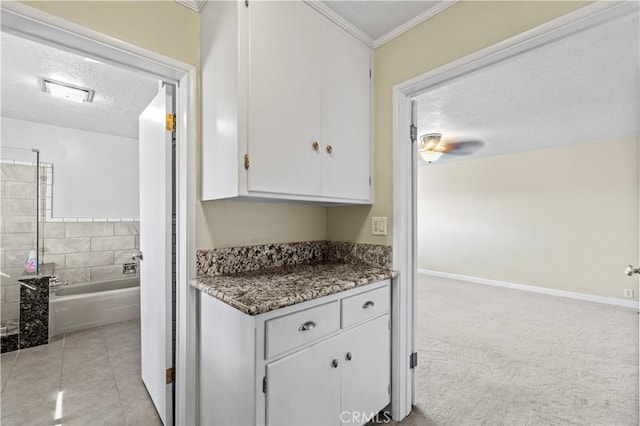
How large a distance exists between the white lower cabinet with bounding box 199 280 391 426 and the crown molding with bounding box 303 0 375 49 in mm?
1493

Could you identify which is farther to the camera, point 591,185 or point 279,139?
point 591,185

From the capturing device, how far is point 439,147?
4.07 metres

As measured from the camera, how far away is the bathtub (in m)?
2.98

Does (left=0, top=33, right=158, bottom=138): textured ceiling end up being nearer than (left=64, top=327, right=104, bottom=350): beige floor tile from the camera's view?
Yes

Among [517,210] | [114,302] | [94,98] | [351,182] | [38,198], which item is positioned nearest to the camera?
[351,182]

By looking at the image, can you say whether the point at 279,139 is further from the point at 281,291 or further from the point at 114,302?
the point at 114,302

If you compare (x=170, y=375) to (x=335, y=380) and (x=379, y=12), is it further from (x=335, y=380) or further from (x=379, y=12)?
(x=379, y=12)

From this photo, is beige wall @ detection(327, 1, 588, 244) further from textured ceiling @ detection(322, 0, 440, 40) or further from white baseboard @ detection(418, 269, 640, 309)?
white baseboard @ detection(418, 269, 640, 309)

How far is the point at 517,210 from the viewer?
4957 mm

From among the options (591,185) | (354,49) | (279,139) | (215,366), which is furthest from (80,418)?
(591,185)

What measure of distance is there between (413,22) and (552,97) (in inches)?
81.4

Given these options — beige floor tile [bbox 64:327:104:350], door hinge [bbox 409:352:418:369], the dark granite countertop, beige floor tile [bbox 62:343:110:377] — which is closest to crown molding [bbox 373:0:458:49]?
the dark granite countertop

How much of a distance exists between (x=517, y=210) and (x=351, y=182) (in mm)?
4580

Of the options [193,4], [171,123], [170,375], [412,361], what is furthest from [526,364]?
[193,4]
